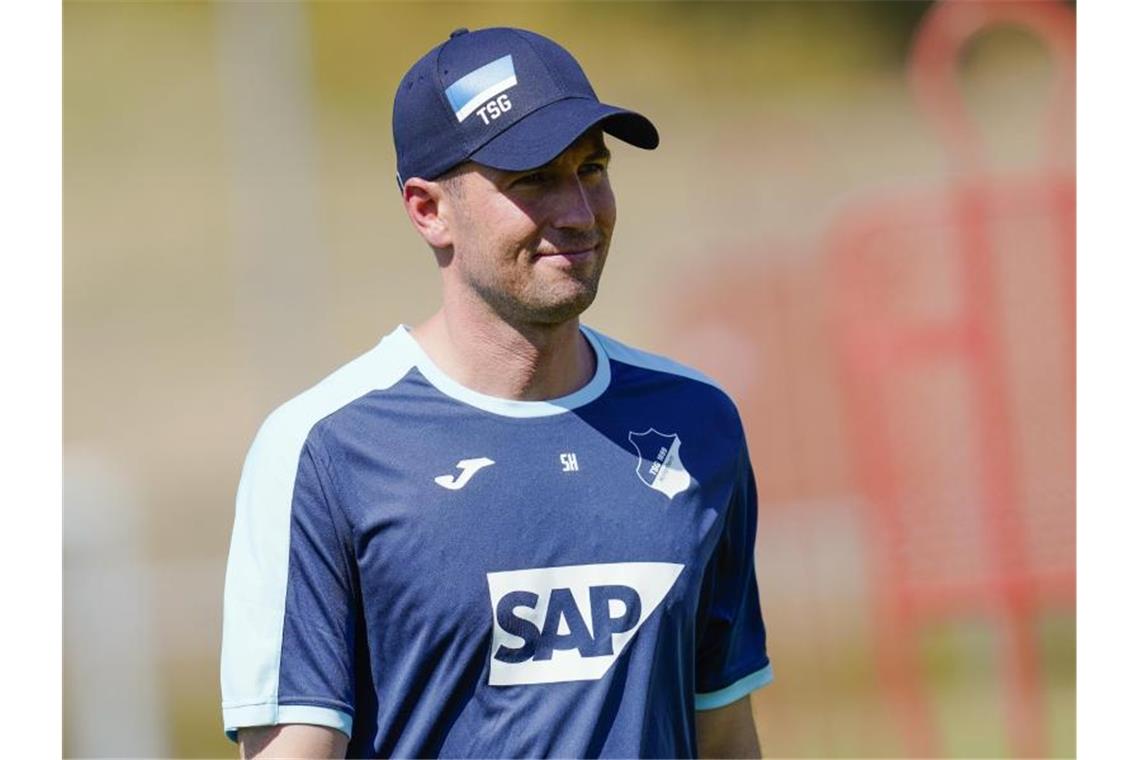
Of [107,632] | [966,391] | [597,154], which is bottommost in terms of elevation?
[107,632]

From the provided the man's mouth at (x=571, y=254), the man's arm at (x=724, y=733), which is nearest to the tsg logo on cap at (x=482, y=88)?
the man's mouth at (x=571, y=254)

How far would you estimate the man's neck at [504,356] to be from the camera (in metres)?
2.70

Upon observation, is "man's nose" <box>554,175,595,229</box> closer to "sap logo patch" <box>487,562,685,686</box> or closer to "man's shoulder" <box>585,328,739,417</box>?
"man's shoulder" <box>585,328,739,417</box>

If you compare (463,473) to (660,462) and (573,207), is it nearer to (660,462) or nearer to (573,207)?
(660,462)

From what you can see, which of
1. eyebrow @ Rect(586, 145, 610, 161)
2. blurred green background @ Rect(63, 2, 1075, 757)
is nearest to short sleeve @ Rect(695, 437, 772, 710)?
eyebrow @ Rect(586, 145, 610, 161)

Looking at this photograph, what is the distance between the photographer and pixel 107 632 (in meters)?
7.36

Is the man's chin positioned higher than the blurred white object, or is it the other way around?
the man's chin

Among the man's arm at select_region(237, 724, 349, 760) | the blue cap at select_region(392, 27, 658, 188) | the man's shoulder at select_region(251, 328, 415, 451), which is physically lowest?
the man's arm at select_region(237, 724, 349, 760)

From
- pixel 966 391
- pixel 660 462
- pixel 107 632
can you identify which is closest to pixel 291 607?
pixel 660 462

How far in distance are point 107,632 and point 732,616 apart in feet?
16.9

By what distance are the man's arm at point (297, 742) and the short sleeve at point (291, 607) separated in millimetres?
14

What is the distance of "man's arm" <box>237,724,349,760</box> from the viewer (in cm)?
247

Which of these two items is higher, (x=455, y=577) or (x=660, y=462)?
(x=660, y=462)

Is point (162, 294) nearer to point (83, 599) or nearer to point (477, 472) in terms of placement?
point (83, 599)
